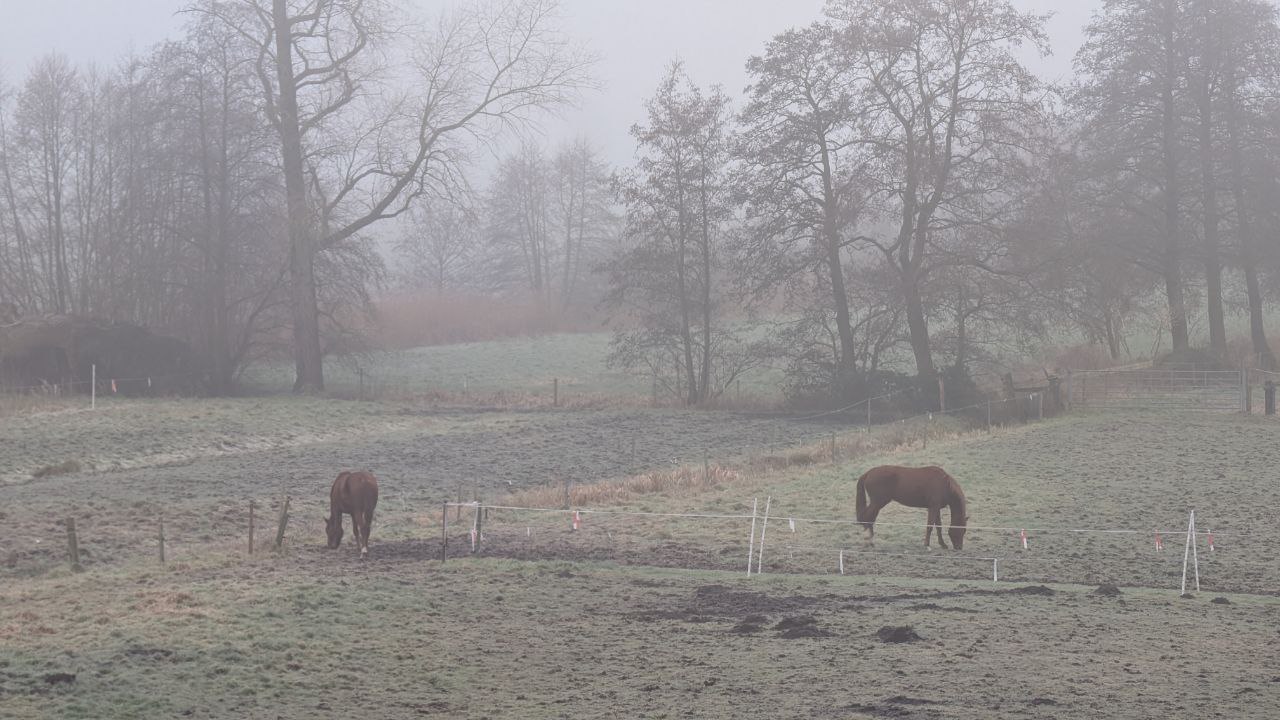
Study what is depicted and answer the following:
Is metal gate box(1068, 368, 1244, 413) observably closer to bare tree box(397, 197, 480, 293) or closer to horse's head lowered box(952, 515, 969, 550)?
horse's head lowered box(952, 515, 969, 550)

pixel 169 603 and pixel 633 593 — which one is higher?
pixel 169 603

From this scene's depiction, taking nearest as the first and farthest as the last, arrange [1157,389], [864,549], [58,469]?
1. [864,549]
2. [58,469]
3. [1157,389]

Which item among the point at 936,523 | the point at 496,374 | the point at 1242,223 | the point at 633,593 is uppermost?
the point at 1242,223

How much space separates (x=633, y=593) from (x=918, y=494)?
5952mm

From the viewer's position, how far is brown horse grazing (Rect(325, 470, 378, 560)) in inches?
706

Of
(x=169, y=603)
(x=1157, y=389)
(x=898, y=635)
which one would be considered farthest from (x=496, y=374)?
(x=898, y=635)

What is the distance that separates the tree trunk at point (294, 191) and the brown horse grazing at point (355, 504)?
84.9 feet

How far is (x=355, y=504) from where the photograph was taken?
18.0 m

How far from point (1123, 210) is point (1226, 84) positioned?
5372mm

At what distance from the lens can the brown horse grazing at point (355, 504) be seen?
58.9 ft

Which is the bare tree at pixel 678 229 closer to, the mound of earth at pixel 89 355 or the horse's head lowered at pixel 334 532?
the mound of earth at pixel 89 355

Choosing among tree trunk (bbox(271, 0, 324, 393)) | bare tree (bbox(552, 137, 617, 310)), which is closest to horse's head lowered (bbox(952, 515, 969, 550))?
tree trunk (bbox(271, 0, 324, 393))

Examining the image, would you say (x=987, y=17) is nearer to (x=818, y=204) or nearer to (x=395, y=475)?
(x=818, y=204)

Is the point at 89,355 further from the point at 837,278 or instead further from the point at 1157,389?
the point at 1157,389
